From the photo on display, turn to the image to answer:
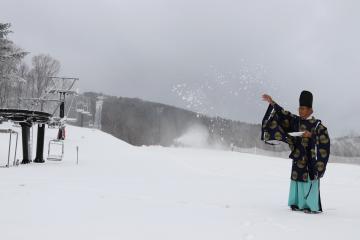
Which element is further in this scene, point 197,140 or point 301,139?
point 197,140

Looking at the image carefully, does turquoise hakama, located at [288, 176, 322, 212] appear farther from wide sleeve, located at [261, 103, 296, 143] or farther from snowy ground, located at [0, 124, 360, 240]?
wide sleeve, located at [261, 103, 296, 143]

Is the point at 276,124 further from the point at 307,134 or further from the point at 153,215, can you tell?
the point at 153,215

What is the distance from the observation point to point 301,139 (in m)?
9.41

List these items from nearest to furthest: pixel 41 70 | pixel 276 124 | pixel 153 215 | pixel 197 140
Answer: pixel 153 215
pixel 276 124
pixel 41 70
pixel 197 140

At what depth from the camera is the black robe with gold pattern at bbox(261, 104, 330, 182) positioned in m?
9.13

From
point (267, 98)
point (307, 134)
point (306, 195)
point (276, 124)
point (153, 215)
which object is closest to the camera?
point (153, 215)

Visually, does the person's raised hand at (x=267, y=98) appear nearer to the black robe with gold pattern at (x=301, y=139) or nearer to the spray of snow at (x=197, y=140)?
the black robe with gold pattern at (x=301, y=139)

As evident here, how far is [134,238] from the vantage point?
17.5 feet

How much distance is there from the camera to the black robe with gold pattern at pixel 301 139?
913 cm

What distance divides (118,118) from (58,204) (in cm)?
10568

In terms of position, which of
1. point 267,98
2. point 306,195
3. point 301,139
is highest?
point 267,98

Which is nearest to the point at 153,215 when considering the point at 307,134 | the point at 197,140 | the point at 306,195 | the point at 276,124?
the point at 306,195

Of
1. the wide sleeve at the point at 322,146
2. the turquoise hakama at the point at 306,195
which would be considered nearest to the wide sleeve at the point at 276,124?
the wide sleeve at the point at 322,146

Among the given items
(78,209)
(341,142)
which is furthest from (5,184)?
(341,142)
